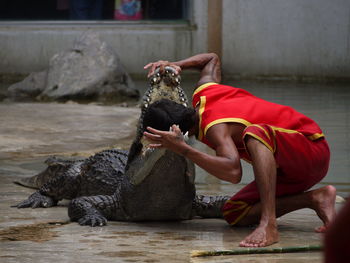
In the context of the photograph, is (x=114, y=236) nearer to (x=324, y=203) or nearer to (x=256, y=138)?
(x=256, y=138)

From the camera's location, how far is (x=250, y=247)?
347 cm

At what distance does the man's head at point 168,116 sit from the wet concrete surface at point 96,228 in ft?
1.91

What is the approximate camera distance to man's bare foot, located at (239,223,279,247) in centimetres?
350

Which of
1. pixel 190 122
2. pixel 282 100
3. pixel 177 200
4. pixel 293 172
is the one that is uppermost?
pixel 190 122

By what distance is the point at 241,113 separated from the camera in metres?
3.83

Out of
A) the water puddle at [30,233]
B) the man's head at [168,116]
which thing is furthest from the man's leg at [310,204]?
the water puddle at [30,233]

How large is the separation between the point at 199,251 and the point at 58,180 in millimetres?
2045

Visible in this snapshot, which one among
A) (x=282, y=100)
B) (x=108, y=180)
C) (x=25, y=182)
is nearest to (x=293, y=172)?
(x=108, y=180)

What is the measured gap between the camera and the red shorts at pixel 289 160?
3.72m

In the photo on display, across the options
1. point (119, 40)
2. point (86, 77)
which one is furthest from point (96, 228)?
point (119, 40)

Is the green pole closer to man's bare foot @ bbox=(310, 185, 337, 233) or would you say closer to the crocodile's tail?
man's bare foot @ bbox=(310, 185, 337, 233)

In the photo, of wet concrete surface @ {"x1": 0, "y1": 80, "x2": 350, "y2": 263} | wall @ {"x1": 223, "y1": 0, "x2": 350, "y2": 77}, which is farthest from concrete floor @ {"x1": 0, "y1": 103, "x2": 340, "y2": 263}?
wall @ {"x1": 223, "y1": 0, "x2": 350, "y2": 77}

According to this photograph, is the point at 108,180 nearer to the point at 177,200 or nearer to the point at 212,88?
the point at 177,200

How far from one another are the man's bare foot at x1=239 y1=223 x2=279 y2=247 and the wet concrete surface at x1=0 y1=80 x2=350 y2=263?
0.17 ft
